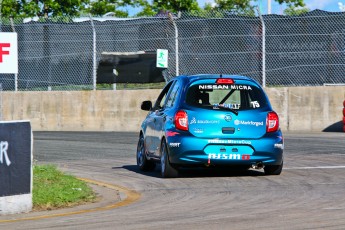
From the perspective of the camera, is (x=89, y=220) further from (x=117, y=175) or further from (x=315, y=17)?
(x=315, y=17)

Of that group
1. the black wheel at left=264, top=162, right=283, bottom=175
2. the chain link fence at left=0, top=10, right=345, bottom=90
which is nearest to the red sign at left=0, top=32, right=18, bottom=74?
the black wheel at left=264, top=162, right=283, bottom=175

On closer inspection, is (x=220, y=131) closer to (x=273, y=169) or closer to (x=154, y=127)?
(x=273, y=169)

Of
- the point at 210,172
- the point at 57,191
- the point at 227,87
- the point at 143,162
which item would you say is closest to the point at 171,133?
the point at 227,87

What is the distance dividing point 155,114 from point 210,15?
12.9m

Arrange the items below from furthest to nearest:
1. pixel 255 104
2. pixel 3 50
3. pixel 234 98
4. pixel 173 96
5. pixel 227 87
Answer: pixel 3 50 → pixel 173 96 → pixel 234 98 → pixel 227 87 → pixel 255 104

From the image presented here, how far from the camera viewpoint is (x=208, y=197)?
42.7 ft

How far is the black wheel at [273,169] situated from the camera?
15966 mm

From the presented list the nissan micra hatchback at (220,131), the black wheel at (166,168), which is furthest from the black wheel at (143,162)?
the black wheel at (166,168)

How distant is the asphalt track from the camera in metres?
10.5

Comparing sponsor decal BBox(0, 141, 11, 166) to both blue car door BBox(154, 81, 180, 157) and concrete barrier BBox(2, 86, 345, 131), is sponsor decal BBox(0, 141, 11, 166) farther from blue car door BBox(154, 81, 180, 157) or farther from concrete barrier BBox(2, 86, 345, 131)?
concrete barrier BBox(2, 86, 345, 131)

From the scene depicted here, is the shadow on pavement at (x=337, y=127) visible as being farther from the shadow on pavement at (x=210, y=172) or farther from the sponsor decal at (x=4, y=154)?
the sponsor decal at (x=4, y=154)

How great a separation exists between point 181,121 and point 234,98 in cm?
102

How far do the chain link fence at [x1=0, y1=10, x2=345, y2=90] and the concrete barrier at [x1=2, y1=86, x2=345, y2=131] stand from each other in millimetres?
400

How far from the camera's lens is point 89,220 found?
427 inches
